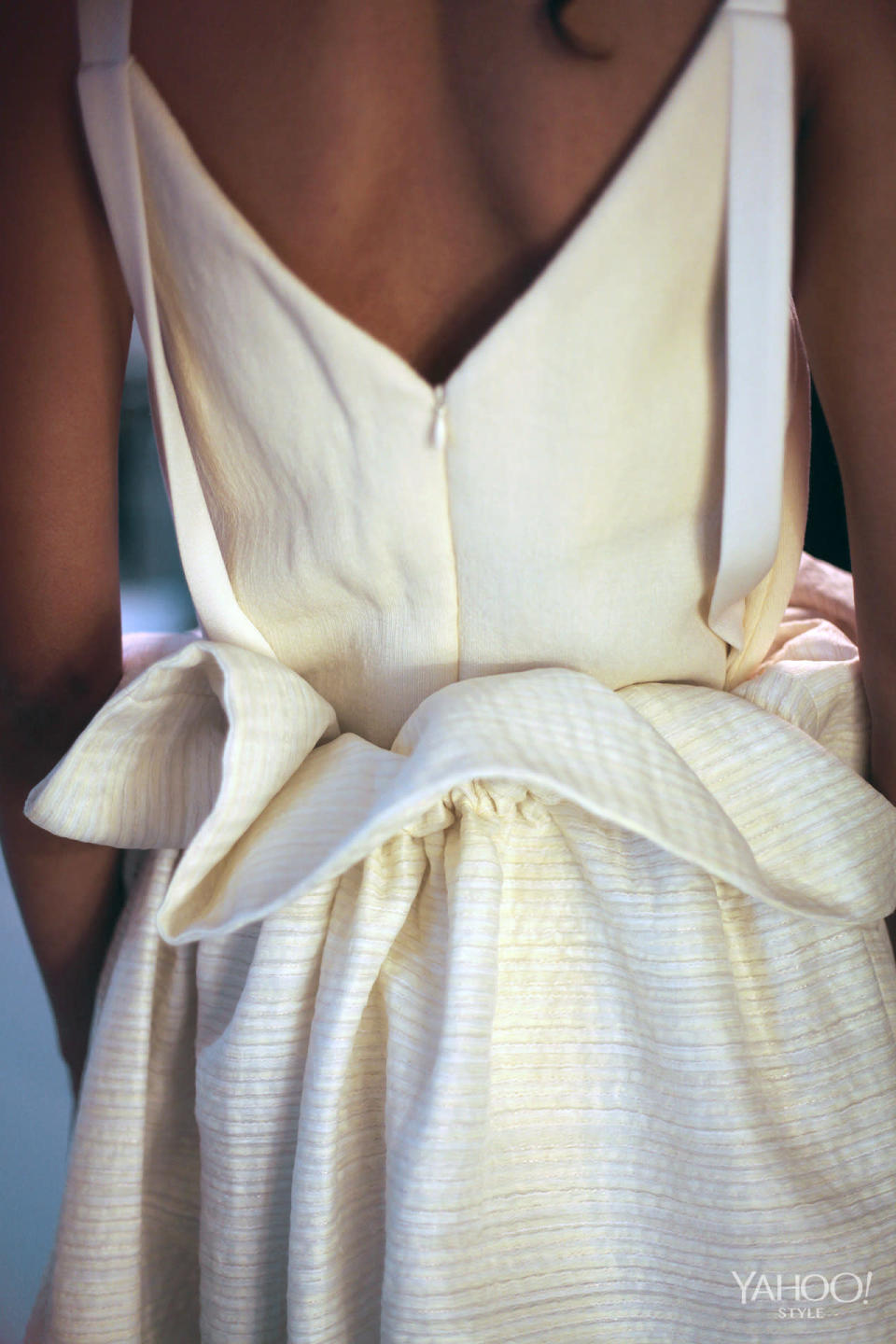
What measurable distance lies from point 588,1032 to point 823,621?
25 centimetres

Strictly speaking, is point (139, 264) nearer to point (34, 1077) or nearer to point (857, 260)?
point (857, 260)

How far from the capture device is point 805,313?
0.33m

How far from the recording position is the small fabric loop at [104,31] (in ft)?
0.98

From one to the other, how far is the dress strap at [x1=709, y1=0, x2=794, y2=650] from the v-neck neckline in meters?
0.03

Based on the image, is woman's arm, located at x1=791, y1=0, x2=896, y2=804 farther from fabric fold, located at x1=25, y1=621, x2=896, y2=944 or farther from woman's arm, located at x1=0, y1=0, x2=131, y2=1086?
woman's arm, located at x1=0, y1=0, x2=131, y2=1086

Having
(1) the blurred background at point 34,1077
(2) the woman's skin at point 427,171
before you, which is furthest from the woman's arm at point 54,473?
(1) the blurred background at point 34,1077

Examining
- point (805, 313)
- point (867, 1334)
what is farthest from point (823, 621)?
point (867, 1334)

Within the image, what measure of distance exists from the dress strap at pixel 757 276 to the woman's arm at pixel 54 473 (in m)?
0.21

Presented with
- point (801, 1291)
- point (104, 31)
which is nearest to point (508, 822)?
point (801, 1291)

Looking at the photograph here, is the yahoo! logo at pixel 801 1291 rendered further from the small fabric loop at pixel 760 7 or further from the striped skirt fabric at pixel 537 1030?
the small fabric loop at pixel 760 7

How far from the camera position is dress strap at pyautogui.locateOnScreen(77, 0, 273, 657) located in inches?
11.9

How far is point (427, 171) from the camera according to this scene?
0.30m

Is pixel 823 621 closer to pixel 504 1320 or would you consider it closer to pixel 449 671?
pixel 449 671

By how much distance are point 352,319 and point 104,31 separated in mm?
116
